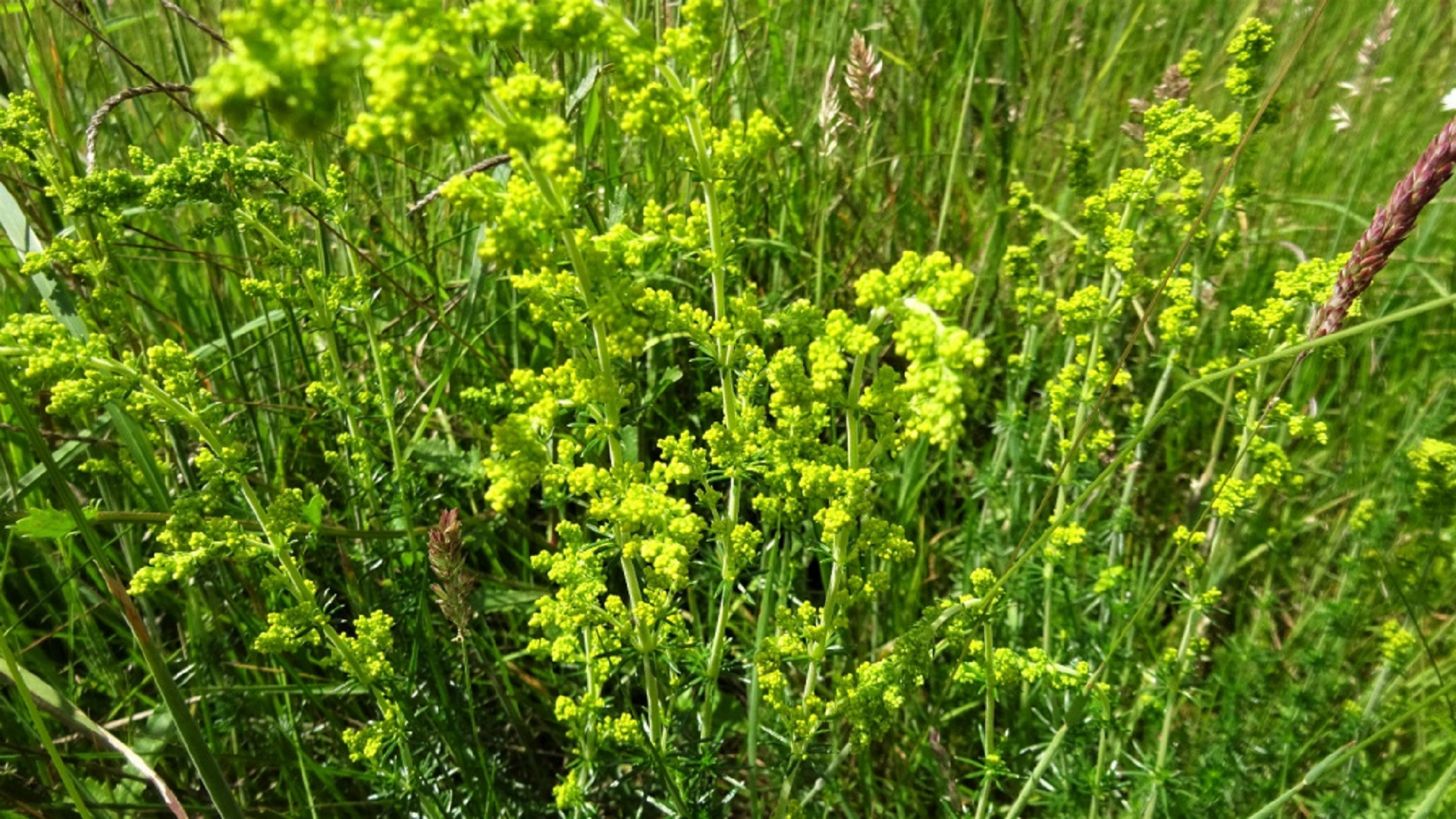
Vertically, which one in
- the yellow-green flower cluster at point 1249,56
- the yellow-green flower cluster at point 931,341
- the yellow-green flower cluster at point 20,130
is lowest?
the yellow-green flower cluster at point 931,341

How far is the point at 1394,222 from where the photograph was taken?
1.72 m

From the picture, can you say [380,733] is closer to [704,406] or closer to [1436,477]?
[704,406]

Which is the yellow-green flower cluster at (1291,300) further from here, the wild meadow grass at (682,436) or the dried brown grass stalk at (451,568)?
the dried brown grass stalk at (451,568)

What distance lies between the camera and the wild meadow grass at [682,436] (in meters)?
1.58

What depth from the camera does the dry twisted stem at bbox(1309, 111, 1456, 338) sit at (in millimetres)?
1658

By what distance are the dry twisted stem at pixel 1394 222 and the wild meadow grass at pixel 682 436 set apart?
0.01 metres

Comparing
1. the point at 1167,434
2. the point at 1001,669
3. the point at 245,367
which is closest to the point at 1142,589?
the point at 1167,434

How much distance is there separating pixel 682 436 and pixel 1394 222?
1.36m

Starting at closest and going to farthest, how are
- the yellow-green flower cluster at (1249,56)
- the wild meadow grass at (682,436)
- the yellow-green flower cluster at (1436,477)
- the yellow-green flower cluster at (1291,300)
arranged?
the wild meadow grass at (682,436) → the yellow-green flower cluster at (1291,300) → the yellow-green flower cluster at (1436,477) → the yellow-green flower cluster at (1249,56)

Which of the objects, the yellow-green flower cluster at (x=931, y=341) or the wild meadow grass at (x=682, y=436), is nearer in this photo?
the yellow-green flower cluster at (x=931, y=341)

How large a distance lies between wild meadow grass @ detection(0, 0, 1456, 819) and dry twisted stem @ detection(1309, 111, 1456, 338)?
0.01m

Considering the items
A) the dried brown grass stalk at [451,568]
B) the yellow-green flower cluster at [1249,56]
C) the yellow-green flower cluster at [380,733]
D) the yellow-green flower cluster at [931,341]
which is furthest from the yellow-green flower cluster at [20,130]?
the yellow-green flower cluster at [1249,56]

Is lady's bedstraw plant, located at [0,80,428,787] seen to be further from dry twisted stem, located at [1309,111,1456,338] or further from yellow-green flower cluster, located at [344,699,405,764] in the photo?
dry twisted stem, located at [1309,111,1456,338]

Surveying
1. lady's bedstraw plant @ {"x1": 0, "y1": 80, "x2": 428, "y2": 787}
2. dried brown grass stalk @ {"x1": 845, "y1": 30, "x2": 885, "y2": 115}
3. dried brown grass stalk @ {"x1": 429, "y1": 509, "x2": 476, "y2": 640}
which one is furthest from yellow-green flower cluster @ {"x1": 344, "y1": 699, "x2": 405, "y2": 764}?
dried brown grass stalk @ {"x1": 845, "y1": 30, "x2": 885, "y2": 115}
